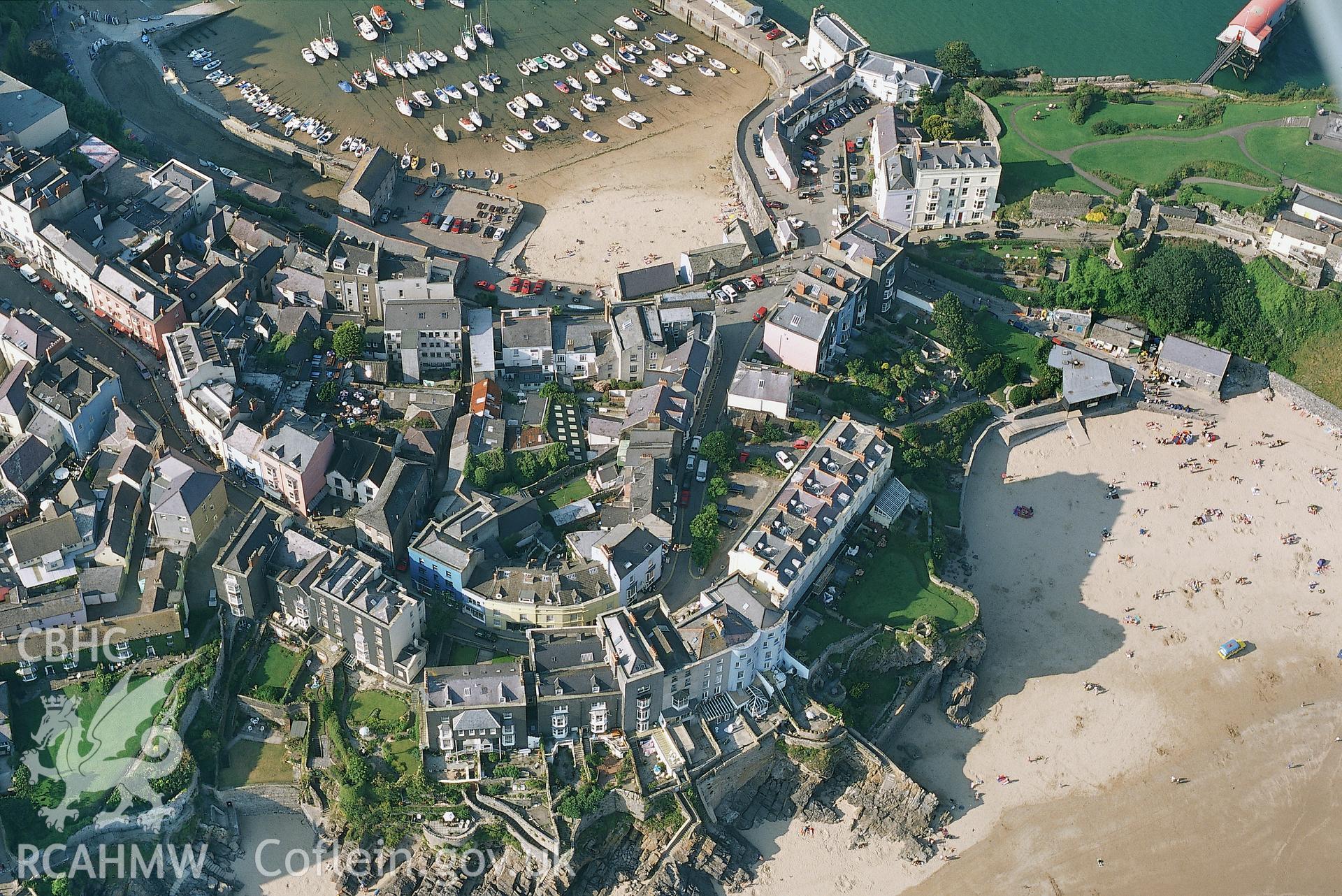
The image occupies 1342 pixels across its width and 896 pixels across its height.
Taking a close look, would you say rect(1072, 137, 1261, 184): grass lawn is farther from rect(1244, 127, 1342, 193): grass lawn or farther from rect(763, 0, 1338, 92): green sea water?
rect(763, 0, 1338, 92): green sea water

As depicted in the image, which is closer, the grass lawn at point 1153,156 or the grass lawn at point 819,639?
the grass lawn at point 819,639

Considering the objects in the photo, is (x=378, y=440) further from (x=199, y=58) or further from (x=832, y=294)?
(x=199, y=58)

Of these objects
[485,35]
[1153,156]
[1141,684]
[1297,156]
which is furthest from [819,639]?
[485,35]

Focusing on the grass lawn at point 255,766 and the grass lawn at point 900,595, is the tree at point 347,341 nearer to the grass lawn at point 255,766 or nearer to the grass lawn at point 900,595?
the grass lawn at point 255,766

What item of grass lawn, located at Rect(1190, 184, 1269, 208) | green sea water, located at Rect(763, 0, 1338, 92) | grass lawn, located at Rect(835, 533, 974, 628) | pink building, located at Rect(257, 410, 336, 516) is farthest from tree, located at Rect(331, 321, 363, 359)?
grass lawn, located at Rect(1190, 184, 1269, 208)

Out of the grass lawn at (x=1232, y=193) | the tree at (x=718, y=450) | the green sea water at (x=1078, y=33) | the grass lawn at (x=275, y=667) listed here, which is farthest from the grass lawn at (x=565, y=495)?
the green sea water at (x=1078, y=33)

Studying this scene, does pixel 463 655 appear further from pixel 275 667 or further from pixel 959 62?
pixel 959 62
